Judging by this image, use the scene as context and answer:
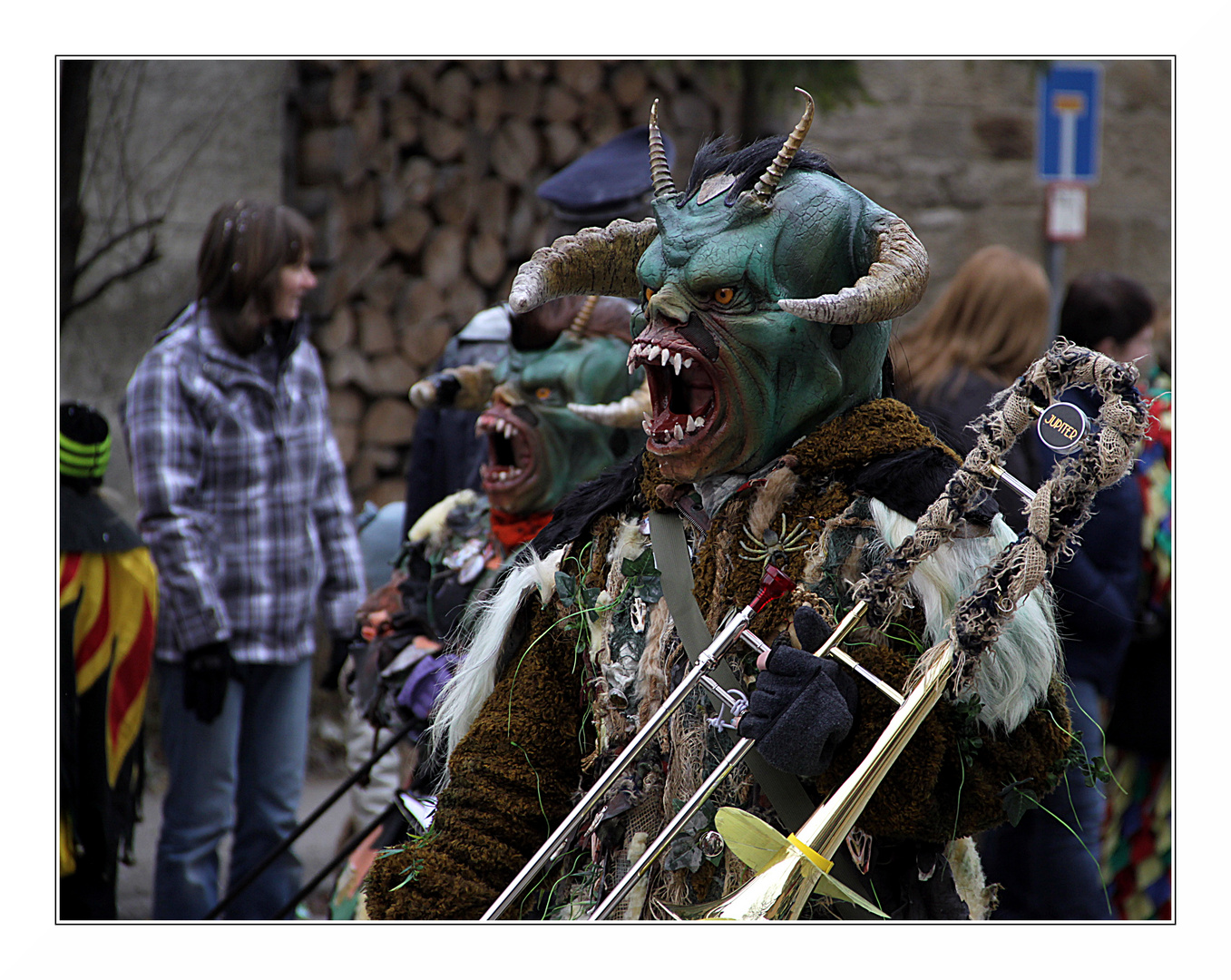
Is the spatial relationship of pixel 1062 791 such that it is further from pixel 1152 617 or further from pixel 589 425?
pixel 589 425

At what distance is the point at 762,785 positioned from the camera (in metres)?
1.89

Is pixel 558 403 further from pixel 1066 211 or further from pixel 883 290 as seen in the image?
pixel 1066 211

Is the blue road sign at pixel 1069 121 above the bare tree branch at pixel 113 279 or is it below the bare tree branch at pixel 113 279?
above

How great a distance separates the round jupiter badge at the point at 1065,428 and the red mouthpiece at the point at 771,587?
0.44 metres

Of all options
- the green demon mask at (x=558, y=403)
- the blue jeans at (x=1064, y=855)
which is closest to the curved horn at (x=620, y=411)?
the green demon mask at (x=558, y=403)

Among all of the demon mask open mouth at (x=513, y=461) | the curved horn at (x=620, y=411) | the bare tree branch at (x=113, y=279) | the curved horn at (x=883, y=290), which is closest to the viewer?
the curved horn at (x=883, y=290)

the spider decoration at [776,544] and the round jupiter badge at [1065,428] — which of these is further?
the spider decoration at [776,544]

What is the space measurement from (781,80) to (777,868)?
5286 millimetres

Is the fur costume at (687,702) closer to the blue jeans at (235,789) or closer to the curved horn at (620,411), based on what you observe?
the curved horn at (620,411)

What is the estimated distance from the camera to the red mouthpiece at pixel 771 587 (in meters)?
1.88

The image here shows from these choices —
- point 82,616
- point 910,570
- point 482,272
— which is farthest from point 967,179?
point 910,570

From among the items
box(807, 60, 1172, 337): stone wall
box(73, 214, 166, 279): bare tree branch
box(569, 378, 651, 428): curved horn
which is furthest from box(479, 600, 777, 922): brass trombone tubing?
box(807, 60, 1172, 337): stone wall

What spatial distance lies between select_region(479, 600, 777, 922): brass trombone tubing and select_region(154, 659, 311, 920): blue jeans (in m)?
2.32

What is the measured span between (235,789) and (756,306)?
2950 mm
